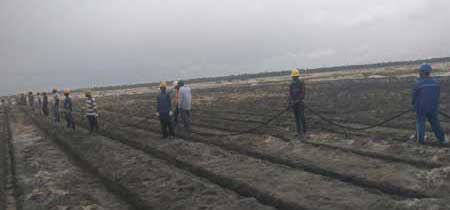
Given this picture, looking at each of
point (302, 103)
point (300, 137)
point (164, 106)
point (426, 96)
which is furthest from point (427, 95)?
point (164, 106)

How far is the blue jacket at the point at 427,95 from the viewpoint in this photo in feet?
32.3

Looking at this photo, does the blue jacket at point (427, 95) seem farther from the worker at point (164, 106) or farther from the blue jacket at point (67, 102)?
the blue jacket at point (67, 102)

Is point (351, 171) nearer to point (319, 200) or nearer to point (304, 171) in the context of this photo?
point (304, 171)

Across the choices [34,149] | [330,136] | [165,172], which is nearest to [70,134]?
[34,149]

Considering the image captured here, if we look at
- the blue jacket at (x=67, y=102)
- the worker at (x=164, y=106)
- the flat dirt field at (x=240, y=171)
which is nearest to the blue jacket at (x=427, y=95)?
the flat dirt field at (x=240, y=171)

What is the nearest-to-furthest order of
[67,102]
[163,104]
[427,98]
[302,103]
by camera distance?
1. [427,98]
2. [302,103]
3. [163,104]
4. [67,102]

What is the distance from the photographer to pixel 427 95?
9844 mm

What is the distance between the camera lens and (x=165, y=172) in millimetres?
9656

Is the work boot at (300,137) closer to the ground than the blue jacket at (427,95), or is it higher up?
closer to the ground

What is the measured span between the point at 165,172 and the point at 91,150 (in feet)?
15.1

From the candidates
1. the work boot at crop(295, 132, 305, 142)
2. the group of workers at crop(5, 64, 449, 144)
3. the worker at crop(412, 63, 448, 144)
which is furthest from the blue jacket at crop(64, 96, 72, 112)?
the worker at crop(412, 63, 448, 144)

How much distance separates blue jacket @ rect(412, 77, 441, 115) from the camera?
9836 mm

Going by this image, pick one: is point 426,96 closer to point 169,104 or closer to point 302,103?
point 302,103

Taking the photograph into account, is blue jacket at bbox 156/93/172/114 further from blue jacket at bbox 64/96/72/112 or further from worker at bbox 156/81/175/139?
blue jacket at bbox 64/96/72/112
